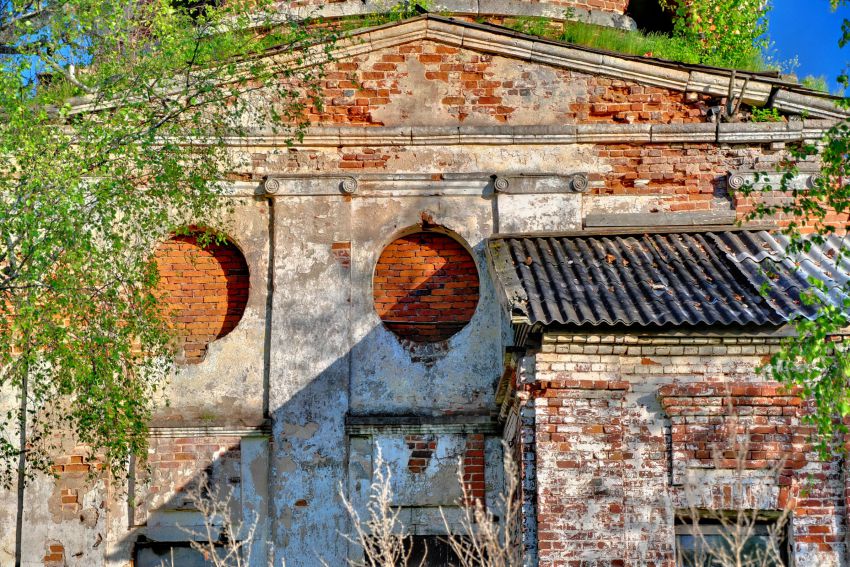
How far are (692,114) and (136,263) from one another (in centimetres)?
581

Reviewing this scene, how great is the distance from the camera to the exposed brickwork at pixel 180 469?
10.9 m

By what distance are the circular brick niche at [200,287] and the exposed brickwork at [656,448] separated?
3884 mm

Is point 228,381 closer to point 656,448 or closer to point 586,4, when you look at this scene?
point 656,448

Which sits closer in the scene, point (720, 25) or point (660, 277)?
point (660, 277)

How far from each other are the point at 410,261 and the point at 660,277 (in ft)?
9.30

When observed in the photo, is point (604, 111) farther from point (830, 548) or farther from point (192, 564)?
point (192, 564)

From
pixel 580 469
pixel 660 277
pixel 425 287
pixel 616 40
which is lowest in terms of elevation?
pixel 580 469

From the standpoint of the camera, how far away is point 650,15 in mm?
16594

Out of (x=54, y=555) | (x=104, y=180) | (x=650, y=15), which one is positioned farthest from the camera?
(x=650, y=15)

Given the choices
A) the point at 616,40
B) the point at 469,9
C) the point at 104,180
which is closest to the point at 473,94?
the point at 469,9

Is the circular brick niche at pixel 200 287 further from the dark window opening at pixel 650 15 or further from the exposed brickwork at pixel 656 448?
the dark window opening at pixel 650 15

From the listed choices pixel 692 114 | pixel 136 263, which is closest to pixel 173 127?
pixel 136 263

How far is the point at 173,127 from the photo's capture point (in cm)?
984

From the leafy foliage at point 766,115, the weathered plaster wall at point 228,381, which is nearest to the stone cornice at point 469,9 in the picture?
the leafy foliage at point 766,115
